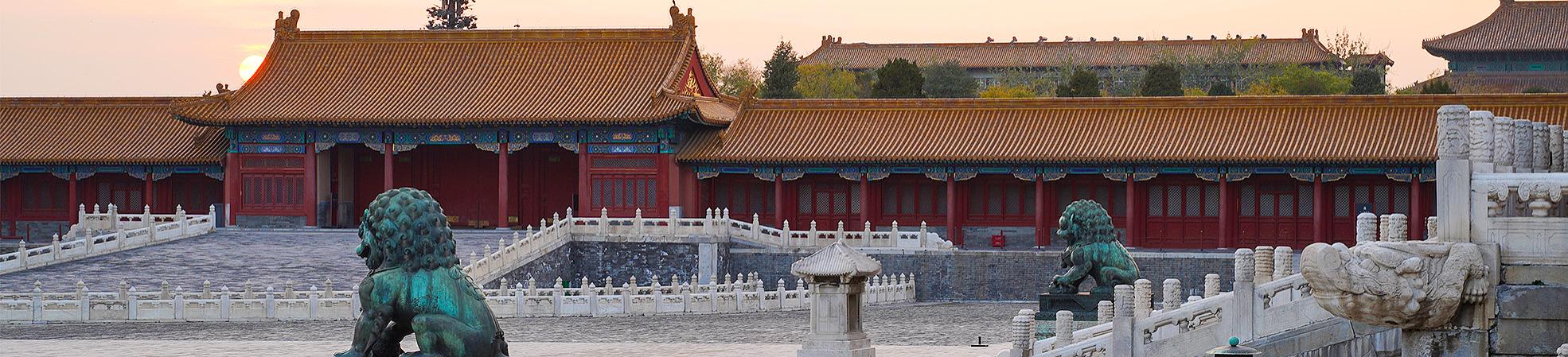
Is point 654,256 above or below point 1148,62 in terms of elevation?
below

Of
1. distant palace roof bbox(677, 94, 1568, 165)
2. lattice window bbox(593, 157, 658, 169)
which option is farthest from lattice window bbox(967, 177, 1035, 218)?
lattice window bbox(593, 157, 658, 169)

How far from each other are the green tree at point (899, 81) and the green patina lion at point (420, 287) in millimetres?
52029

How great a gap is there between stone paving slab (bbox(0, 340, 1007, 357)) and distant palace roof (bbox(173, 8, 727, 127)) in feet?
59.3

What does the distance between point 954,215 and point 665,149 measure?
614cm

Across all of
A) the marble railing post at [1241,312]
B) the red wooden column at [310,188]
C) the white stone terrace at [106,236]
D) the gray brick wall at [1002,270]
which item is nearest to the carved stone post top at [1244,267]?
the marble railing post at [1241,312]

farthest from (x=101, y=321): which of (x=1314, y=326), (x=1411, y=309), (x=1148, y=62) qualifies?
(x=1148, y=62)

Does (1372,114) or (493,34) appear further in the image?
(493,34)

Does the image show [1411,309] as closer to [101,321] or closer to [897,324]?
[897,324]

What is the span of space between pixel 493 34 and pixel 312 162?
570cm

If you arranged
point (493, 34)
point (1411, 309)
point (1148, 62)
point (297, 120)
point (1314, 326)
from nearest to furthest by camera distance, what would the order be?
point (1411, 309), point (1314, 326), point (297, 120), point (493, 34), point (1148, 62)

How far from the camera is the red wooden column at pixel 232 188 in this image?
4859 cm

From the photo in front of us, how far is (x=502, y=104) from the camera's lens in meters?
48.2

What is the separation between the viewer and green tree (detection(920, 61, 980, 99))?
274ft

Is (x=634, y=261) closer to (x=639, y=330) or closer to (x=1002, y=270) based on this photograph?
(x=1002, y=270)
